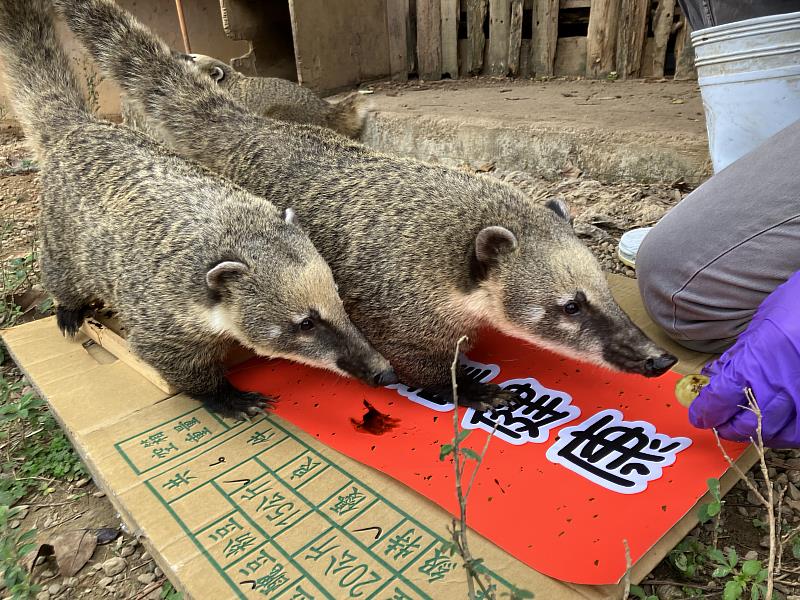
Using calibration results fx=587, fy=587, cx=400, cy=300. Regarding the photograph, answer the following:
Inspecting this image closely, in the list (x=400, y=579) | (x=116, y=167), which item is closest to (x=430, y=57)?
(x=116, y=167)

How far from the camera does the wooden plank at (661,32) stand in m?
5.46

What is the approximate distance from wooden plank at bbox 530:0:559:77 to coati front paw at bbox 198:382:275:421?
5.44 metres

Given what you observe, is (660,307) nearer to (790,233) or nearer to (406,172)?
(790,233)

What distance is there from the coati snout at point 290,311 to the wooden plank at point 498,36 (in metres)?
5.21

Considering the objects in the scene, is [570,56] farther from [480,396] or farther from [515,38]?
[480,396]

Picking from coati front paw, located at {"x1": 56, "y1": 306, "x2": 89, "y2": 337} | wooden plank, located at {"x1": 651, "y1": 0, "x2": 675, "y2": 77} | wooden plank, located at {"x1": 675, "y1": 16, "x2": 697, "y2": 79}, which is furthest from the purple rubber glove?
wooden plank, located at {"x1": 651, "y1": 0, "x2": 675, "y2": 77}

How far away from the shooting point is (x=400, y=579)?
1.71 metres

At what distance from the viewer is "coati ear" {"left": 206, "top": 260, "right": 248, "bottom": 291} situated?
88.6 inches

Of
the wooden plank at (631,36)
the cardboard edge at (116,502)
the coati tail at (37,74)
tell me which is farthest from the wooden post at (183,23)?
the cardboard edge at (116,502)

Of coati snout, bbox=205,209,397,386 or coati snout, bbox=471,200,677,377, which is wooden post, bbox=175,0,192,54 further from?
coati snout, bbox=471,200,677,377

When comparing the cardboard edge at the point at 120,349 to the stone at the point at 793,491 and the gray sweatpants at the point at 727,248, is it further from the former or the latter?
the stone at the point at 793,491

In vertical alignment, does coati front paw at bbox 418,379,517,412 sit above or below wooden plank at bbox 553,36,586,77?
below

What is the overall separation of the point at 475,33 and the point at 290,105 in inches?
102

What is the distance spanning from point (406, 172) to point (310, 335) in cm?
92
